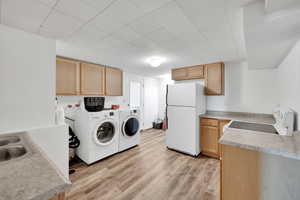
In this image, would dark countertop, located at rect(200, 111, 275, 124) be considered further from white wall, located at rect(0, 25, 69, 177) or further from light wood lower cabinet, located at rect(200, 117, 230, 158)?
white wall, located at rect(0, 25, 69, 177)

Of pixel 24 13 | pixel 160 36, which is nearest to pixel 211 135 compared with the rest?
pixel 160 36

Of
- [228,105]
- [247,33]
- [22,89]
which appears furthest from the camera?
[228,105]

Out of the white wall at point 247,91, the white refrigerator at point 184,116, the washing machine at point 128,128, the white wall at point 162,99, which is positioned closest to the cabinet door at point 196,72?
the white refrigerator at point 184,116

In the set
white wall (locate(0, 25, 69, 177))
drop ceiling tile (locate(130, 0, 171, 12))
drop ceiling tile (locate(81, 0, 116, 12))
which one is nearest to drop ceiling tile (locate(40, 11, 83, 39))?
white wall (locate(0, 25, 69, 177))

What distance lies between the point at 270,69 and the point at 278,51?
139 centimetres

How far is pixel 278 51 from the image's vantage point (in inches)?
62.2

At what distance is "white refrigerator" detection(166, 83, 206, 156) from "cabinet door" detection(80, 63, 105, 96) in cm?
169

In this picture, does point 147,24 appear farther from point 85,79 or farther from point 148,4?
point 85,79

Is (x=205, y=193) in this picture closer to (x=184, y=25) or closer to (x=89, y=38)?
(x=184, y=25)

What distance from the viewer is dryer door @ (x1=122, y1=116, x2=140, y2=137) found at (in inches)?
113

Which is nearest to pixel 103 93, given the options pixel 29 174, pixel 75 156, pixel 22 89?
pixel 75 156

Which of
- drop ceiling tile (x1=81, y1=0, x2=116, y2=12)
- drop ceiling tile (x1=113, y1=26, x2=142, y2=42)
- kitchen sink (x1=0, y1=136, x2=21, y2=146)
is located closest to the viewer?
kitchen sink (x1=0, y1=136, x2=21, y2=146)

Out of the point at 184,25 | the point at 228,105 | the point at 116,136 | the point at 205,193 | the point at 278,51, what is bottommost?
the point at 205,193

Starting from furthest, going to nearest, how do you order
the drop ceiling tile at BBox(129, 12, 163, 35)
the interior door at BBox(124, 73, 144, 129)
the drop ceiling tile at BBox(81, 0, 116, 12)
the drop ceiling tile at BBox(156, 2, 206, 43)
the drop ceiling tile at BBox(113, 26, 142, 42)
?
the interior door at BBox(124, 73, 144, 129), the drop ceiling tile at BBox(113, 26, 142, 42), the drop ceiling tile at BBox(129, 12, 163, 35), the drop ceiling tile at BBox(156, 2, 206, 43), the drop ceiling tile at BBox(81, 0, 116, 12)
